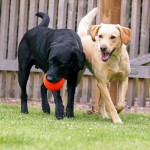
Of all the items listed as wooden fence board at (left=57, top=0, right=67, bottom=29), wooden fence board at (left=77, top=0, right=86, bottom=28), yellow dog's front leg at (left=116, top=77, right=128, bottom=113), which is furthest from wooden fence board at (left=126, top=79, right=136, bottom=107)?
yellow dog's front leg at (left=116, top=77, right=128, bottom=113)

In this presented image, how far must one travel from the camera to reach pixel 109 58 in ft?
26.8

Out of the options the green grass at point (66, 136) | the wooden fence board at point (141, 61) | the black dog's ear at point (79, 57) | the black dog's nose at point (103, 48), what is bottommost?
the green grass at point (66, 136)

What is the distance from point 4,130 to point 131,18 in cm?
535

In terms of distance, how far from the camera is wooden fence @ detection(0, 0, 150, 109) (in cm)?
1083

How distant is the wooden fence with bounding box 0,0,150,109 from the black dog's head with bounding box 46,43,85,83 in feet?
9.11

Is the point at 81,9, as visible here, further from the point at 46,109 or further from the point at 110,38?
the point at 110,38

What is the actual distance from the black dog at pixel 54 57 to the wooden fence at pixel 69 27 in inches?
71.5

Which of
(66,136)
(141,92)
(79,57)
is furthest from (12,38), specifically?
(66,136)

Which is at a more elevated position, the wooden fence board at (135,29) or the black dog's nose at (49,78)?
the wooden fence board at (135,29)

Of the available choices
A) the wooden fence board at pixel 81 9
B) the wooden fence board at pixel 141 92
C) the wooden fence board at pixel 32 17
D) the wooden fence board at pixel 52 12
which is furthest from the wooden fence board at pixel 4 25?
the wooden fence board at pixel 141 92

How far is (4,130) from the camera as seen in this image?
6156 mm

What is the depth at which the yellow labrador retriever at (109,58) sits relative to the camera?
7984 mm

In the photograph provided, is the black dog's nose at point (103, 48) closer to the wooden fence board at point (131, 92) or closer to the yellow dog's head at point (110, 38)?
the yellow dog's head at point (110, 38)

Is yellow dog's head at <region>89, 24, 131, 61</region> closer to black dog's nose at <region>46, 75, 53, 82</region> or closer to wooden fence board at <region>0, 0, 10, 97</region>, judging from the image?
black dog's nose at <region>46, 75, 53, 82</region>
